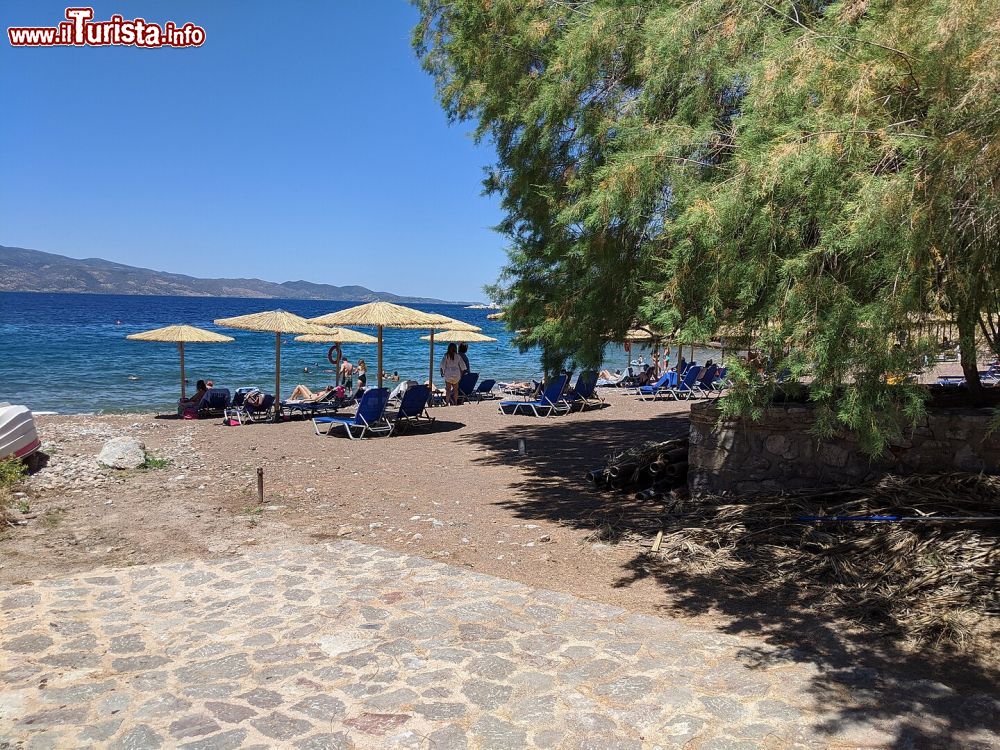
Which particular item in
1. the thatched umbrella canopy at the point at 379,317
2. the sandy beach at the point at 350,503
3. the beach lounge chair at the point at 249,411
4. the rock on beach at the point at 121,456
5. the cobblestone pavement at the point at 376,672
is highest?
the thatched umbrella canopy at the point at 379,317

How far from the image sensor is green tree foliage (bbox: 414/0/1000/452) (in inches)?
124

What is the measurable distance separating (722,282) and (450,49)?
5.07 meters

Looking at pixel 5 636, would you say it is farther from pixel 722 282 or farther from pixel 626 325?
pixel 626 325

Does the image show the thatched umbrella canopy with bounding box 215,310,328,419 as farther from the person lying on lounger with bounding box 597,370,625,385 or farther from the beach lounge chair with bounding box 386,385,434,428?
the person lying on lounger with bounding box 597,370,625,385

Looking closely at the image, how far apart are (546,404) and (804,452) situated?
8318 mm

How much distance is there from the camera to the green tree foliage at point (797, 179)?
10.3ft

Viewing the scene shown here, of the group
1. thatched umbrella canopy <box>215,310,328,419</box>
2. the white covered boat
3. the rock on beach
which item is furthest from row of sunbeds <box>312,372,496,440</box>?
the white covered boat

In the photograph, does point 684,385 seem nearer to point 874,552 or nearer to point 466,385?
point 466,385

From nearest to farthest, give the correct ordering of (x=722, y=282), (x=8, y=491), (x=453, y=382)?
(x=722, y=282), (x=8, y=491), (x=453, y=382)

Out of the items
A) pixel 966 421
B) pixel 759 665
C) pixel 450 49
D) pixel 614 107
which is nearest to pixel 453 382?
pixel 450 49

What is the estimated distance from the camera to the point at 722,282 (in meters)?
3.95

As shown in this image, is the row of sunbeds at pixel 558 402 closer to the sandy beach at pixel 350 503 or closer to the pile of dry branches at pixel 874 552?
the sandy beach at pixel 350 503

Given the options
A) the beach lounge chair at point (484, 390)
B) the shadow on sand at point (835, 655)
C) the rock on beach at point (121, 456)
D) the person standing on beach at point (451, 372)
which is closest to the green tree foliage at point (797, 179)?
the shadow on sand at point (835, 655)

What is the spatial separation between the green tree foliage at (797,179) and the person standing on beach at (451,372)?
1010 centimetres
